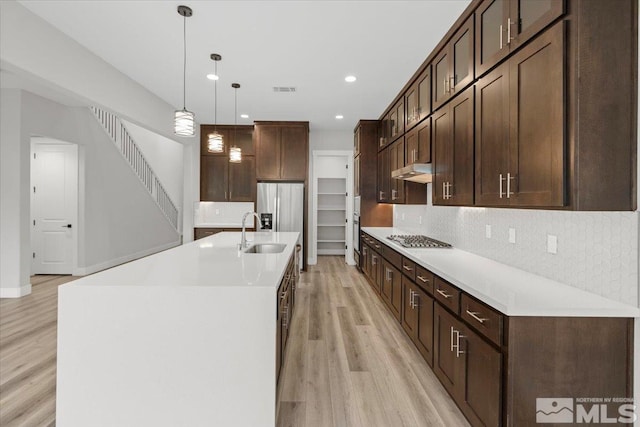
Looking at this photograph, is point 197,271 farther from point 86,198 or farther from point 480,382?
point 86,198

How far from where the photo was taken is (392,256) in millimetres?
3768

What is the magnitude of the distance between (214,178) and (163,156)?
3384 mm

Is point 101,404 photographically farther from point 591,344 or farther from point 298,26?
point 298,26

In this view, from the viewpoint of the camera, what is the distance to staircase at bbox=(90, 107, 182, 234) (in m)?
6.49

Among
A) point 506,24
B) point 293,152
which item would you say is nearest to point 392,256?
point 506,24

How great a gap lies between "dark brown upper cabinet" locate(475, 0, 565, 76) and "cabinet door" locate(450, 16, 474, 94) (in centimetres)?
10

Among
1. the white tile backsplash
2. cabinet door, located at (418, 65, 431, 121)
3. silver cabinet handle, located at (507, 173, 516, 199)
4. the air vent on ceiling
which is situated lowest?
the white tile backsplash

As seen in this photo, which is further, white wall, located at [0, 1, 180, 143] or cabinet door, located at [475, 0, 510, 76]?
white wall, located at [0, 1, 180, 143]

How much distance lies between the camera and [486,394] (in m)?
1.70

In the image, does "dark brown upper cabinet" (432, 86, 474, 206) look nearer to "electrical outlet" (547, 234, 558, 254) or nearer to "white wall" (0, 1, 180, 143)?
"electrical outlet" (547, 234, 558, 254)

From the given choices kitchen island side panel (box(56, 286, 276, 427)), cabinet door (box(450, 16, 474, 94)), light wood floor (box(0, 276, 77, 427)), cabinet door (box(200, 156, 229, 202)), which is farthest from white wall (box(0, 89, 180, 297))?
cabinet door (box(450, 16, 474, 94))

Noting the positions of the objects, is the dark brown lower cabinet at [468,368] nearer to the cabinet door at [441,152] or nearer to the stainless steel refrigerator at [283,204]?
the cabinet door at [441,152]

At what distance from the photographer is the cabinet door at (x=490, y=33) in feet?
6.72

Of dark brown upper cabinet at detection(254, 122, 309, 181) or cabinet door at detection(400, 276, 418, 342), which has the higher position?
dark brown upper cabinet at detection(254, 122, 309, 181)
